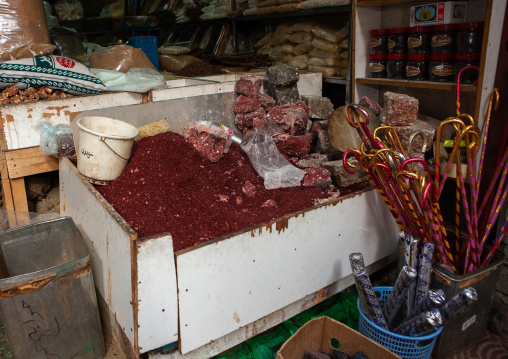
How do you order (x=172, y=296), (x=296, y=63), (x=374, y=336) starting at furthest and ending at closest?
(x=296, y=63) → (x=374, y=336) → (x=172, y=296)

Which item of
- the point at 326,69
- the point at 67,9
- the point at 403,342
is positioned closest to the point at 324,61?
the point at 326,69

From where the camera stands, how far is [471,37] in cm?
185

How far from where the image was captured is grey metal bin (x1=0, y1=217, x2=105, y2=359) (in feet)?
4.64

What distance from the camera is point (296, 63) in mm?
3082

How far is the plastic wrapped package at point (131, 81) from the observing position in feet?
7.47

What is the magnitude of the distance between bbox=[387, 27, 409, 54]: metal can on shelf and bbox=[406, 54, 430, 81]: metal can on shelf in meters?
0.10

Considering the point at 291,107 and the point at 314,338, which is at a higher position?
the point at 291,107

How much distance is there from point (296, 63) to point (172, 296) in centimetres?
229

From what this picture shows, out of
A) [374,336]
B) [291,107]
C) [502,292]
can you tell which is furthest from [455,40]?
[374,336]

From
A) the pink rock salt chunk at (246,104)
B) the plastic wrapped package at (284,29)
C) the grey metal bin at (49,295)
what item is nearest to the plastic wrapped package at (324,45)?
the plastic wrapped package at (284,29)

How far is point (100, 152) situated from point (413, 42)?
5.38 ft

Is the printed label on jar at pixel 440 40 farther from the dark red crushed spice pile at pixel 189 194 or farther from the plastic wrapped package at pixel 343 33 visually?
the dark red crushed spice pile at pixel 189 194

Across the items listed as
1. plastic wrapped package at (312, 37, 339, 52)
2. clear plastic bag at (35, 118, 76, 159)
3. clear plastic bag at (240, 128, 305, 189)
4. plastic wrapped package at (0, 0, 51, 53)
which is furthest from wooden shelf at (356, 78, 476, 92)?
plastic wrapped package at (0, 0, 51, 53)

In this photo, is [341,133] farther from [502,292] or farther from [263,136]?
[502,292]
